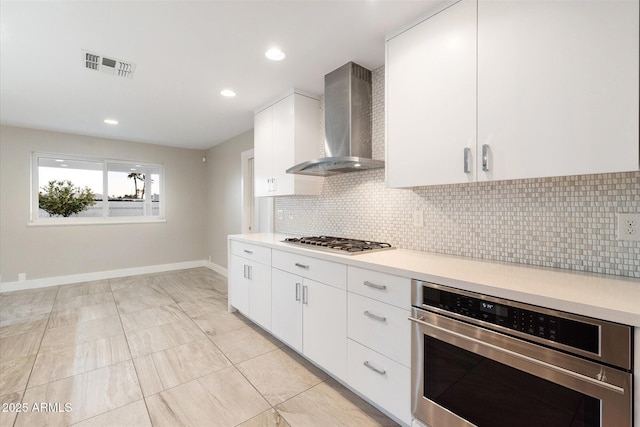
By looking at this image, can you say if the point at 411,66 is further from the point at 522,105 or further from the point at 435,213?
the point at 435,213


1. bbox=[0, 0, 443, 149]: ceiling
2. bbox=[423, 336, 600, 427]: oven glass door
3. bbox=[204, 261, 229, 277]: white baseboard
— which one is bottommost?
bbox=[204, 261, 229, 277]: white baseboard

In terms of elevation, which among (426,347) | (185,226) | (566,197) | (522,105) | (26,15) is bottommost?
(426,347)

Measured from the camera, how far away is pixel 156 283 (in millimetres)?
4535

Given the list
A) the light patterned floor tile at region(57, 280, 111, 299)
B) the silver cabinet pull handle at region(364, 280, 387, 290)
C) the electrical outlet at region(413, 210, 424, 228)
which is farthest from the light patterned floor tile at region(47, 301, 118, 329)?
the electrical outlet at region(413, 210, 424, 228)

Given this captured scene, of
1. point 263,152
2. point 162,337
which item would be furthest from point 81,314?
point 263,152

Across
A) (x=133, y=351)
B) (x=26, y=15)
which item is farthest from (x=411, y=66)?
(x=133, y=351)

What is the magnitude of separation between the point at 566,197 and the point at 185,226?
587cm

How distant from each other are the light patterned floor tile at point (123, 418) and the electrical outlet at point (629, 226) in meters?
2.63

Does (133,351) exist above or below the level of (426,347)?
below

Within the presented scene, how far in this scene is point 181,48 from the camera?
2.08 metres

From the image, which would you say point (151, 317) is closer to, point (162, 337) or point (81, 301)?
point (162, 337)

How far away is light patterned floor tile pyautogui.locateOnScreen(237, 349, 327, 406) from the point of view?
1865 millimetres

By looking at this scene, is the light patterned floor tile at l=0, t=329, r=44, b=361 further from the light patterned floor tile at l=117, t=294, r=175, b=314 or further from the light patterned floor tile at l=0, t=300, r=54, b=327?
the light patterned floor tile at l=117, t=294, r=175, b=314

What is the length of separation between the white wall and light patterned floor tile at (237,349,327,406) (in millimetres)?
4083
